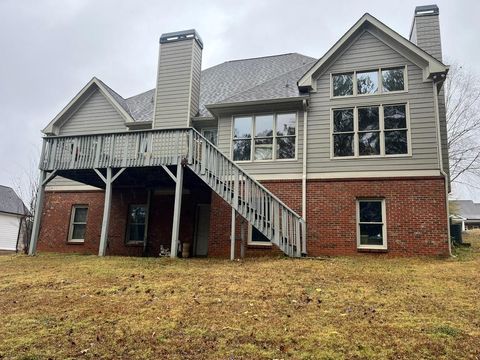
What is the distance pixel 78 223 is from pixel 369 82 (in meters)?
13.1

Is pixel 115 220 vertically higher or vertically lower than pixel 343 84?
lower

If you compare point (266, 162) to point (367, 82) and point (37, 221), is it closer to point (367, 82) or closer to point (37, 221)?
point (367, 82)

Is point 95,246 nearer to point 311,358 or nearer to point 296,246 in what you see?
point 296,246

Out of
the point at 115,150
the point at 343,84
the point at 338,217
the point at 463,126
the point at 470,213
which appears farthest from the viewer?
the point at 470,213

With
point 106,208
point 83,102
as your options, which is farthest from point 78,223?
point 83,102

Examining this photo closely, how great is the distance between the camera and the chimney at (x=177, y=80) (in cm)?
1493

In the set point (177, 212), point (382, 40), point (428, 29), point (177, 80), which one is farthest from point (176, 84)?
point (428, 29)

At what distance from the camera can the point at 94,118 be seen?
16.9 metres

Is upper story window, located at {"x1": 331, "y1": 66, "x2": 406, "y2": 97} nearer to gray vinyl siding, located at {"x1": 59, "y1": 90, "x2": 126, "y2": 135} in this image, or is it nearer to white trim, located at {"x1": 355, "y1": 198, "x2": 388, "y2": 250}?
white trim, located at {"x1": 355, "y1": 198, "x2": 388, "y2": 250}

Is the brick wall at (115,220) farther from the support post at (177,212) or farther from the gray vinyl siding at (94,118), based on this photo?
the support post at (177,212)

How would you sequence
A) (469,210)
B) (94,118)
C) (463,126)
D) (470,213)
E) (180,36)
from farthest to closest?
(469,210), (470,213), (463,126), (94,118), (180,36)

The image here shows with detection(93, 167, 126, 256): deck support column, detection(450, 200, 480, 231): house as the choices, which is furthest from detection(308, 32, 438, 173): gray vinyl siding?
detection(450, 200, 480, 231): house

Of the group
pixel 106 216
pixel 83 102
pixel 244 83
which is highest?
pixel 244 83

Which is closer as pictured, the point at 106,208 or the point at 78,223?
the point at 106,208
